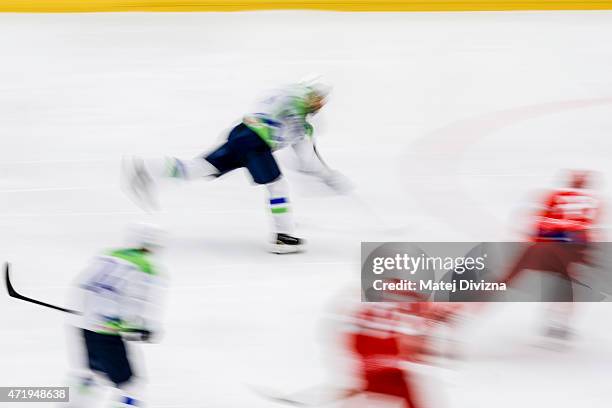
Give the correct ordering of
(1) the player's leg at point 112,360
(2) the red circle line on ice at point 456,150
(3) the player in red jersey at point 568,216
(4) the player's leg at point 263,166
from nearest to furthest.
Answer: (1) the player's leg at point 112,360, (3) the player in red jersey at point 568,216, (4) the player's leg at point 263,166, (2) the red circle line on ice at point 456,150

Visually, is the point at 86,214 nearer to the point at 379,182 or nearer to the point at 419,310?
the point at 379,182

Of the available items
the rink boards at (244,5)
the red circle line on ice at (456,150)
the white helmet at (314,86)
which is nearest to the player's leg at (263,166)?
the white helmet at (314,86)

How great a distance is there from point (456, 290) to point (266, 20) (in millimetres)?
6659

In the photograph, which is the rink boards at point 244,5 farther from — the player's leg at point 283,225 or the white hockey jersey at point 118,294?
the white hockey jersey at point 118,294

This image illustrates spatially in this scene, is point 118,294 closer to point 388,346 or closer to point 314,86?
point 388,346

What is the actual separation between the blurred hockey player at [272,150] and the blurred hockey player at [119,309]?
2.69 m

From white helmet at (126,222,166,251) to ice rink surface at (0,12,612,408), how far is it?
1.11 m

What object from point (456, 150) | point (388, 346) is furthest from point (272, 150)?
point (388, 346)

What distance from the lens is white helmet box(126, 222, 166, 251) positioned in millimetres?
Result: 5719

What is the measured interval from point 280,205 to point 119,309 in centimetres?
293

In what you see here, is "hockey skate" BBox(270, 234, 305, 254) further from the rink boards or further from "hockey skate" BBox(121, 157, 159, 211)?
the rink boards

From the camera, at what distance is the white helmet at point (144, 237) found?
572cm

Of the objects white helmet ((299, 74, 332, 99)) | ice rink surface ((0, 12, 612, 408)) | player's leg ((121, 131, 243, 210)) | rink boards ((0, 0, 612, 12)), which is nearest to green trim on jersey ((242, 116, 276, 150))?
player's leg ((121, 131, 243, 210))

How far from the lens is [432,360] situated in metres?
5.90
